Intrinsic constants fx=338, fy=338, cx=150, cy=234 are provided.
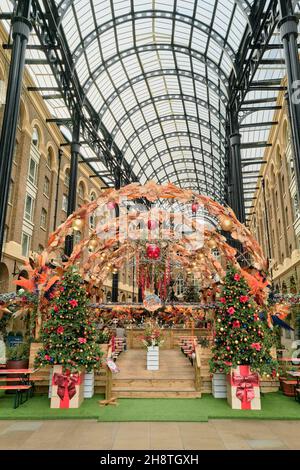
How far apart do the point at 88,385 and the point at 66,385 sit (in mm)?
1163

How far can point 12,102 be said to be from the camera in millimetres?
9797

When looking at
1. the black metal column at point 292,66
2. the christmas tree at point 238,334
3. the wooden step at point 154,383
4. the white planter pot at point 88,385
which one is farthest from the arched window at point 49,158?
the christmas tree at point 238,334

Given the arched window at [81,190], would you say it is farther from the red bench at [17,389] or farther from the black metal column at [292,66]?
the red bench at [17,389]

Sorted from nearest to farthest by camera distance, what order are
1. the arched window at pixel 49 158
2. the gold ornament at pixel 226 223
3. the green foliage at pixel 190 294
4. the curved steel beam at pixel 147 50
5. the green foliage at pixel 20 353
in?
the green foliage at pixel 20 353, the gold ornament at pixel 226 223, the curved steel beam at pixel 147 50, the arched window at pixel 49 158, the green foliage at pixel 190 294

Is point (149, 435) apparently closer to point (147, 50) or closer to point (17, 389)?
point (17, 389)

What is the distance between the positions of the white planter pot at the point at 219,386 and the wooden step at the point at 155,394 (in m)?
0.44

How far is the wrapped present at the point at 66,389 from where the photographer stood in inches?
307

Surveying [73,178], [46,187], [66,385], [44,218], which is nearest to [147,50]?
[73,178]

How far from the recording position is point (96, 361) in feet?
27.3

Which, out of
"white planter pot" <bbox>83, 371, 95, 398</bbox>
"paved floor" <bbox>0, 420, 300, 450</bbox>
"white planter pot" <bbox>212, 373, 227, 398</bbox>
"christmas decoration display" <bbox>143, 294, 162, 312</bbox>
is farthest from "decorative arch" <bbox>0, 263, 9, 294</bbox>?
"white planter pot" <bbox>212, 373, 227, 398</bbox>
